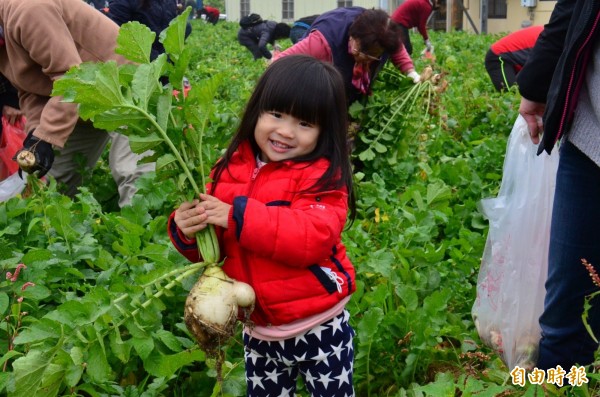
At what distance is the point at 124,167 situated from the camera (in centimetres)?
421

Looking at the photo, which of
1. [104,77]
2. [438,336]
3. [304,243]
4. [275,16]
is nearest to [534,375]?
[438,336]

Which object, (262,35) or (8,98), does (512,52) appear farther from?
(262,35)

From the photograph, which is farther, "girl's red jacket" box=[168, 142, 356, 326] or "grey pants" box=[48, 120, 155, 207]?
"grey pants" box=[48, 120, 155, 207]

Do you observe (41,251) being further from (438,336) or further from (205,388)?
(438,336)

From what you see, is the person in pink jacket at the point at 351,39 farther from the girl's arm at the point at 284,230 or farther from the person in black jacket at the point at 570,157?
the girl's arm at the point at 284,230

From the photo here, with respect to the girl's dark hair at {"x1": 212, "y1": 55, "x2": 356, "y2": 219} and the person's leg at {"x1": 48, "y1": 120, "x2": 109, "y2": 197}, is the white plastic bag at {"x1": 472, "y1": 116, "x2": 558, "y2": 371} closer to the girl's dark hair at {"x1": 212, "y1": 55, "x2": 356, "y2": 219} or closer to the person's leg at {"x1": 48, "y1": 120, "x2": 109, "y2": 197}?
the girl's dark hair at {"x1": 212, "y1": 55, "x2": 356, "y2": 219}

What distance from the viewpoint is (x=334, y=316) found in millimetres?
2164

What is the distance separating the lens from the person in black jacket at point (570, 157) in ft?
7.20

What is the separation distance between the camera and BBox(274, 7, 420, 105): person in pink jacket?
4.38 m

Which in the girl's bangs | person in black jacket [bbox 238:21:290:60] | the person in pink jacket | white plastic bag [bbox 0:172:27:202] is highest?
the girl's bangs

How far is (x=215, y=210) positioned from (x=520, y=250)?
4.26 ft

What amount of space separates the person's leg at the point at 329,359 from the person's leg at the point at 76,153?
7.97 ft

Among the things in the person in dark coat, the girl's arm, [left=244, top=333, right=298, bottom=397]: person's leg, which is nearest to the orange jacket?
[left=244, top=333, right=298, bottom=397]: person's leg

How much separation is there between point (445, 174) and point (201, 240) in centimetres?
313
